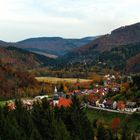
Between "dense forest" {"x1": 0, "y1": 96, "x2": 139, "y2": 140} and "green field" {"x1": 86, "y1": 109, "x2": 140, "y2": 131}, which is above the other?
"dense forest" {"x1": 0, "y1": 96, "x2": 139, "y2": 140}

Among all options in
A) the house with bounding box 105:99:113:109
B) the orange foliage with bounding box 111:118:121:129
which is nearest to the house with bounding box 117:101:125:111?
the house with bounding box 105:99:113:109

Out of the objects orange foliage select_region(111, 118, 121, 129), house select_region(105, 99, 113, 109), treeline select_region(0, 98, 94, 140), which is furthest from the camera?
house select_region(105, 99, 113, 109)

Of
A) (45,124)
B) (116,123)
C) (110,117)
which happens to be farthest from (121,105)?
(45,124)

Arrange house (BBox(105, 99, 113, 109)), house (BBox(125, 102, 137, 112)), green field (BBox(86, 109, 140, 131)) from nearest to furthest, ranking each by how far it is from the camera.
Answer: green field (BBox(86, 109, 140, 131))
house (BBox(125, 102, 137, 112))
house (BBox(105, 99, 113, 109))

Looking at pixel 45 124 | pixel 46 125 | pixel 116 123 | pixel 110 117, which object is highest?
pixel 45 124

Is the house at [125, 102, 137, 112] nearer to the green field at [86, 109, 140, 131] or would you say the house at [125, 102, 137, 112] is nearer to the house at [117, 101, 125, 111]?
the house at [117, 101, 125, 111]

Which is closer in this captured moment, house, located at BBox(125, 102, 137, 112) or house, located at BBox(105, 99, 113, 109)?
house, located at BBox(125, 102, 137, 112)

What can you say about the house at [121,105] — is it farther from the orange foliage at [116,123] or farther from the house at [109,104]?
the orange foliage at [116,123]

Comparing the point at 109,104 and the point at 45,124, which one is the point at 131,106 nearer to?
the point at 109,104
